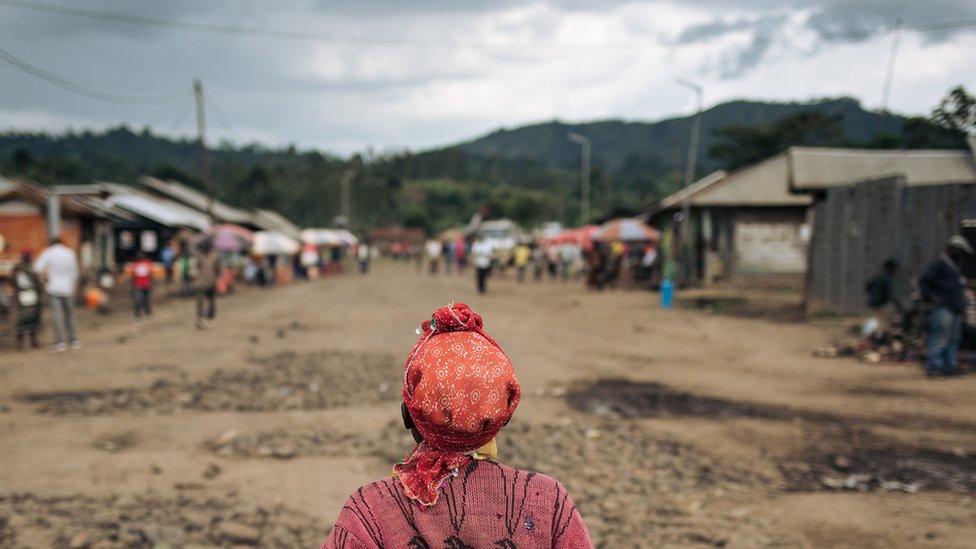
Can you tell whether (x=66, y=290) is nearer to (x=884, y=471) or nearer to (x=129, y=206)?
(x=884, y=471)

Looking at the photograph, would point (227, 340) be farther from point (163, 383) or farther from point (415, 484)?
point (415, 484)

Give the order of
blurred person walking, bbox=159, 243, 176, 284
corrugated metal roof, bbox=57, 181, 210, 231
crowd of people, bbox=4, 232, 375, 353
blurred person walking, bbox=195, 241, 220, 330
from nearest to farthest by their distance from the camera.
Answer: crowd of people, bbox=4, 232, 375, 353 < blurred person walking, bbox=195, 241, 220, 330 < blurred person walking, bbox=159, 243, 176, 284 < corrugated metal roof, bbox=57, 181, 210, 231

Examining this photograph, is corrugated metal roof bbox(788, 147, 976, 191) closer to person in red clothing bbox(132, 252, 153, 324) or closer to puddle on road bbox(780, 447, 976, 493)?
puddle on road bbox(780, 447, 976, 493)

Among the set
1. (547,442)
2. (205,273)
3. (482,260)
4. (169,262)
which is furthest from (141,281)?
(169,262)

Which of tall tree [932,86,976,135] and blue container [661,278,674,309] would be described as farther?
blue container [661,278,674,309]

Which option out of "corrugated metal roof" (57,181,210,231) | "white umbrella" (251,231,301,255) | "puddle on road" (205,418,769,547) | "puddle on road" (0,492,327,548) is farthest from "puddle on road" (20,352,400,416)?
"corrugated metal roof" (57,181,210,231)

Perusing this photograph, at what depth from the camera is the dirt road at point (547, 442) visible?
4.75 metres

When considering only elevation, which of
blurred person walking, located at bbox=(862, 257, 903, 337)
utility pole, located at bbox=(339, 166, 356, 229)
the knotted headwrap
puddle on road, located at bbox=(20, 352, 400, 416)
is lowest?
puddle on road, located at bbox=(20, 352, 400, 416)

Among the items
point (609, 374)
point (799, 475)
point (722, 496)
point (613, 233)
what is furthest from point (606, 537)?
point (613, 233)

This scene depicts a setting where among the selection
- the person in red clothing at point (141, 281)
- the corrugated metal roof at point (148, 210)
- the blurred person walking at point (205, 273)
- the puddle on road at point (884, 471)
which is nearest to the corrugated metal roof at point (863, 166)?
the puddle on road at point (884, 471)

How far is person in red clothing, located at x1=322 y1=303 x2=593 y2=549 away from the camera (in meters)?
1.68

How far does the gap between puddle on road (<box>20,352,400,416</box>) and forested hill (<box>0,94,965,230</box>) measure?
1077cm

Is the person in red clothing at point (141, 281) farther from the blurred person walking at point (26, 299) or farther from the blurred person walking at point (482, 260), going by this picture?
the blurred person walking at point (482, 260)

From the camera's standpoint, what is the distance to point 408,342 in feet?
43.4
